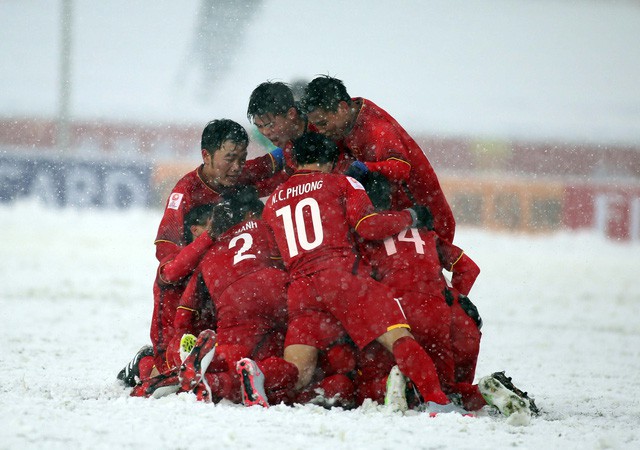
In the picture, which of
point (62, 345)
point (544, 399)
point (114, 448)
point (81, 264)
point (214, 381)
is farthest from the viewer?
point (81, 264)

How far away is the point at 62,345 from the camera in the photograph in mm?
6223

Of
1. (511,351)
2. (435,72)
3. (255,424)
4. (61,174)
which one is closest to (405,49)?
(435,72)

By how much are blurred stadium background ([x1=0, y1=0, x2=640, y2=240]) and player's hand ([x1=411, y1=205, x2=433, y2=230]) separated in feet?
32.2

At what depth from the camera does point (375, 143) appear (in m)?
4.61

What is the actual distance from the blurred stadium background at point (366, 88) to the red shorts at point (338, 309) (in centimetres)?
1036

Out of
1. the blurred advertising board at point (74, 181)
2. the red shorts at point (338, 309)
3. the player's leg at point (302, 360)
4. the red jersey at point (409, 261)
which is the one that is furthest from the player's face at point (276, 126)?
the blurred advertising board at point (74, 181)

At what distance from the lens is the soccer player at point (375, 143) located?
454cm

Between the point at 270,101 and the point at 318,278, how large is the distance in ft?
3.89

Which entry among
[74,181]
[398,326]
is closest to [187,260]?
[398,326]

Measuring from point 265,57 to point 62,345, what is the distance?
16187 mm

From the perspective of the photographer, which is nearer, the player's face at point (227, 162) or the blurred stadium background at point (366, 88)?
the player's face at point (227, 162)

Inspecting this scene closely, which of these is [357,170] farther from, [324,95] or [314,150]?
[324,95]

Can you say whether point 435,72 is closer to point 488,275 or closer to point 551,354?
point 488,275

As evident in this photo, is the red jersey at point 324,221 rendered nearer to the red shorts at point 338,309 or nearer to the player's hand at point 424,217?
the red shorts at point 338,309
